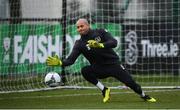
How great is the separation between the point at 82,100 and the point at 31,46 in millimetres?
6502

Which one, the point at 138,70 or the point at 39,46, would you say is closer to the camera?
the point at 39,46

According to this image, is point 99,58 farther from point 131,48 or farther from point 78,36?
point 131,48

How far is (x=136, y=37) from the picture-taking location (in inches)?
876

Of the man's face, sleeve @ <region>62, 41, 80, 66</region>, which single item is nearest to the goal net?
sleeve @ <region>62, 41, 80, 66</region>

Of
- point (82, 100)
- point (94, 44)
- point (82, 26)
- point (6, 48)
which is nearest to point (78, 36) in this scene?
point (6, 48)

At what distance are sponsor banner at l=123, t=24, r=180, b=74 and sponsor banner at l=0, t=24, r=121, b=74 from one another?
1.27 m

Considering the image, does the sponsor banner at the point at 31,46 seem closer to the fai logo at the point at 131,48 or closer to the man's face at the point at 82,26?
the fai logo at the point at 131,48

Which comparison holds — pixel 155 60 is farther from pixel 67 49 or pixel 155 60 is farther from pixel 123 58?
pixel 67 49

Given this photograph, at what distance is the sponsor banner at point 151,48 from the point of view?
2166 cm

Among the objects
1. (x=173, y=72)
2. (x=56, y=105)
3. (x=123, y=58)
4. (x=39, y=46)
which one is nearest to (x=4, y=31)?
(x=39, y=46)

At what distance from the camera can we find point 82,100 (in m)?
14.2

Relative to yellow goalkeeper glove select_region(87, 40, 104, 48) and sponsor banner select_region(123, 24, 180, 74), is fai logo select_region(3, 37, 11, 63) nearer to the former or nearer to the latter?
sponsor banner select_region(123, 24, 180, 74)

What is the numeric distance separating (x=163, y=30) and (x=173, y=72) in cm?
125

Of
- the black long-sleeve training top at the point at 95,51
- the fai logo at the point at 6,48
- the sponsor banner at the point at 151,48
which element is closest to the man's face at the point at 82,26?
the black long-sleeve training top at the point at 95,51
